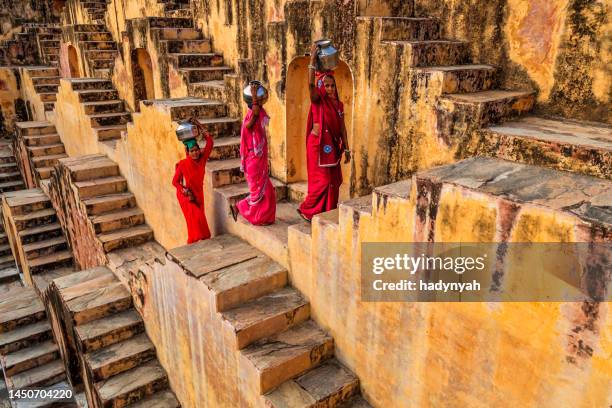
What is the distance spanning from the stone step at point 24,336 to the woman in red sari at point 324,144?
602cm

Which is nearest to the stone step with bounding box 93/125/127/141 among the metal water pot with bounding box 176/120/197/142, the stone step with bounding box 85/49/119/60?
the stone step with bounding box 85/49/119/60

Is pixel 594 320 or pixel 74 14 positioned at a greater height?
pixel 74 14

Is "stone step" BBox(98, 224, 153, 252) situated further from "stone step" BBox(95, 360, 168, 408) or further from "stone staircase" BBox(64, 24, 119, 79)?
"stone staircase" BBox(64, 24, 119, 79)

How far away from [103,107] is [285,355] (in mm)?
7963

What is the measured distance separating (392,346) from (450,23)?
3.21 metres

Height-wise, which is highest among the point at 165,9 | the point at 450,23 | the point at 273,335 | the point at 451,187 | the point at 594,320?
the point at 165,9

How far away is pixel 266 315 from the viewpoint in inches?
160

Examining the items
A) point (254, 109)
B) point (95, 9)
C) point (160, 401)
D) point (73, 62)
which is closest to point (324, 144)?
point (254, 109)

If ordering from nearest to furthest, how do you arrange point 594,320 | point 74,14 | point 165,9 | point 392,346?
point 594,320
point 392,346
point 165,9
point 74,14

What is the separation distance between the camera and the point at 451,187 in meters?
2.78

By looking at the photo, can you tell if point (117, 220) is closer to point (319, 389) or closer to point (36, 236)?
point (36, 236)

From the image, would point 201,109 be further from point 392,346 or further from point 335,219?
point 392,346

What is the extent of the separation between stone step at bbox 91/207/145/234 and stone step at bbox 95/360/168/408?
2.58m

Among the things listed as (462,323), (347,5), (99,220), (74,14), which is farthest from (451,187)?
(74,14)
